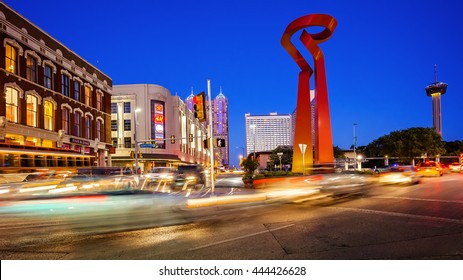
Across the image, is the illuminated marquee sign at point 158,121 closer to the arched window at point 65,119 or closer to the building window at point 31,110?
the arched window at point 65,119

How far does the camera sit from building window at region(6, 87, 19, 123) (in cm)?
3325

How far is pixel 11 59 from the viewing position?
34.0 metres

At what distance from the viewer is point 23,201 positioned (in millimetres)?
12445

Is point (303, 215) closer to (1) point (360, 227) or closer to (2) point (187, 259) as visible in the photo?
(1) point (360, 227)

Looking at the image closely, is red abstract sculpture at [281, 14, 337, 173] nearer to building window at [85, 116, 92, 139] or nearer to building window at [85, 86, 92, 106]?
building window at [85, 86, 92, 106]

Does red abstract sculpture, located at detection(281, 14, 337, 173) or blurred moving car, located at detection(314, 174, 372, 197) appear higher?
red abstract sculpture, located at detection(281, 14, 337, 173)

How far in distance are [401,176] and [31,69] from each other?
35264 mm

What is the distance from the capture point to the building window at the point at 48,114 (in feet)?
130

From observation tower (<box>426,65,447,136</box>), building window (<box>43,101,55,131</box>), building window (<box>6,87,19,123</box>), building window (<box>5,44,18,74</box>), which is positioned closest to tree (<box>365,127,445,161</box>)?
building window (<box>43,101,55,131</box>)

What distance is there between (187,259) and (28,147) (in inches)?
1241

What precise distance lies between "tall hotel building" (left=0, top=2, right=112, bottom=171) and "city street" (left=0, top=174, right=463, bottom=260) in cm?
2264

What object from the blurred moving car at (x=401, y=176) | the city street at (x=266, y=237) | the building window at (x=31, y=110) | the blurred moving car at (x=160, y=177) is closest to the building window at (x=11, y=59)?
the building window at (x=31, y=110)

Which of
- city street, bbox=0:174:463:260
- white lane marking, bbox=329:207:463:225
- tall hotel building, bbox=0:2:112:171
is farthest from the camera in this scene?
tall hotel building, bbox=0:2:112:171
